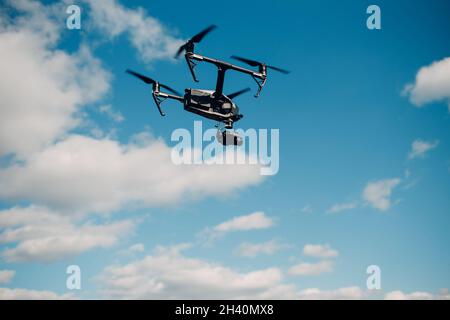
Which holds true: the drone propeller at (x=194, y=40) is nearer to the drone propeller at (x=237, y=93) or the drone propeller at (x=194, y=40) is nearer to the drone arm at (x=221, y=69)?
the drone arm at (x=221, y=69)

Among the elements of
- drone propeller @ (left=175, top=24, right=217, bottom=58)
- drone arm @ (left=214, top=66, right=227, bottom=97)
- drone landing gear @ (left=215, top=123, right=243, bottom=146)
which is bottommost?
drone landing gear @ (left=215, top=123, right=243, bottom=146)

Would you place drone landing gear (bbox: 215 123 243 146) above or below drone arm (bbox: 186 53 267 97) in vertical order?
below

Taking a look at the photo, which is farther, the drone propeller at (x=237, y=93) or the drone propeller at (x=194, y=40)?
the drone propeller at (x=237, y=93)

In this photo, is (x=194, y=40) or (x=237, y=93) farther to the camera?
(x=237, y=93)

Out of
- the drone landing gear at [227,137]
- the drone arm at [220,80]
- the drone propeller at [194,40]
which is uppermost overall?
the drone propeller at [194,40]

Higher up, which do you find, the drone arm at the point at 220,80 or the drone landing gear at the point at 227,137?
the drone arm at the point at 220,80

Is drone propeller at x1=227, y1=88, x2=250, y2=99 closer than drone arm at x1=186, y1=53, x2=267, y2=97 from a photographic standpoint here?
No

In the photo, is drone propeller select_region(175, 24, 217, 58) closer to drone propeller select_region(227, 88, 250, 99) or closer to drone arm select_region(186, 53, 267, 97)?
drone arm select_region(186, 53, 267, 97)

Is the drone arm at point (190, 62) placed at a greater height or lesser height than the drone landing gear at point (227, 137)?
greater

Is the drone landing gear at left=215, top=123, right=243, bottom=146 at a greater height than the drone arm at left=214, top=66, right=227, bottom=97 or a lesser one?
lesser

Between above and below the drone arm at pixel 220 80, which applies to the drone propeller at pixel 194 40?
above
